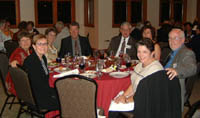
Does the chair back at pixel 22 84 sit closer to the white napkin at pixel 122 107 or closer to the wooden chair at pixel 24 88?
the wooden chair at pixel 24 88

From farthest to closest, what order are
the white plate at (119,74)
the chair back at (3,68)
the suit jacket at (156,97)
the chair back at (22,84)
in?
the chair back at (3,68) < the white plate at (119,74) < the chair back at (22,84) < the suit jacket at (156,97)

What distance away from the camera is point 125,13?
9.59 m

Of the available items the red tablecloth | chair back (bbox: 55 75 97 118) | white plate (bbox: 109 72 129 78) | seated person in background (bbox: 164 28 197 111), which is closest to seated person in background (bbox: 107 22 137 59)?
seated person in background (bbox: 164 28 197 111)

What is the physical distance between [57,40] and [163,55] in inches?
116

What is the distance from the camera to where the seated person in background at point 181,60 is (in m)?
2.64

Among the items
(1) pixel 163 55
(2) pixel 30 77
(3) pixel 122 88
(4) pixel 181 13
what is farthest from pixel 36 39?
(4) pixel 181 13

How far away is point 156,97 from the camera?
78.0 inches

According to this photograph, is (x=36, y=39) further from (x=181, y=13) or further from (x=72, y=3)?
(x=181, y=13)

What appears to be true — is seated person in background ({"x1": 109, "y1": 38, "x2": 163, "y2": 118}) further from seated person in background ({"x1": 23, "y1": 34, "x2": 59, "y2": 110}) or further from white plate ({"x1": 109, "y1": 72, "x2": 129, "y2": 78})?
seated person in background ({"x1": 23, "y1": 34, "x2": 59, "y2": 110})

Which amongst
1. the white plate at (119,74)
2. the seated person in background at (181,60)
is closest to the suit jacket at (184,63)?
the seated person in background at (181,60)

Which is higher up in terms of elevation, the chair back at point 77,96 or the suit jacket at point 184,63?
the suit jacket at point 184,63

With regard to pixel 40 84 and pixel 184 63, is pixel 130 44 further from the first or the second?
pixel 40 84

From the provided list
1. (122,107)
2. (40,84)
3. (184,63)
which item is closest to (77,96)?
(122,107)

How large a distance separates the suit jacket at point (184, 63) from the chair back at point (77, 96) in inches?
39.6
